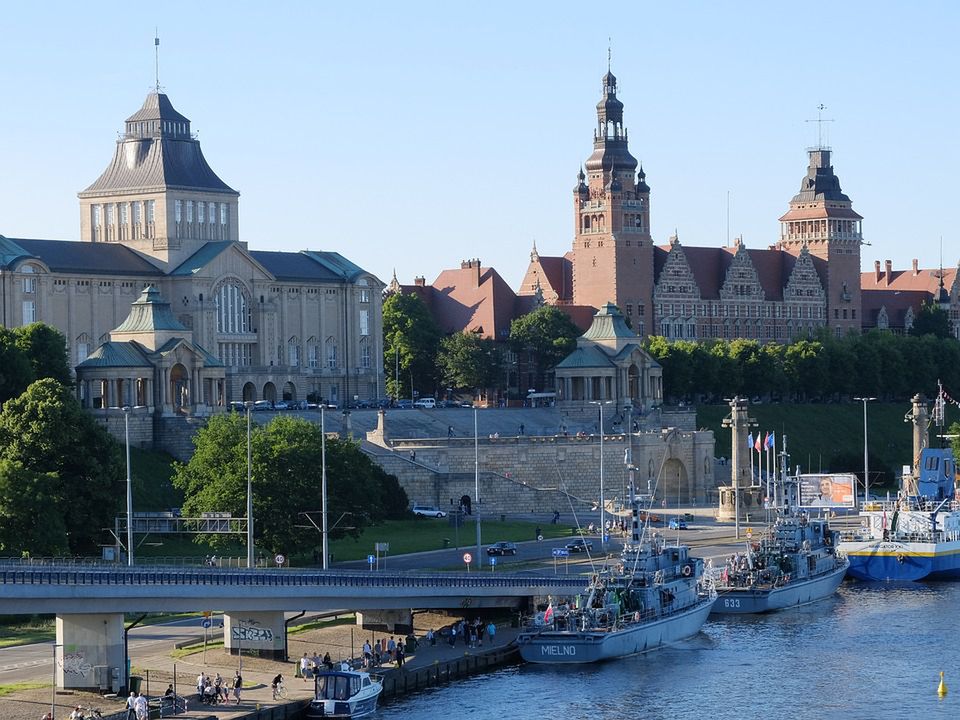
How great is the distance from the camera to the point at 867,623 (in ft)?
358

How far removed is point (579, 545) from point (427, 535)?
978 centimetres

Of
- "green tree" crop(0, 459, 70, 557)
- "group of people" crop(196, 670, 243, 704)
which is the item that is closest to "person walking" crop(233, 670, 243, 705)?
"group of people" crop(196, 670, 243, 704)

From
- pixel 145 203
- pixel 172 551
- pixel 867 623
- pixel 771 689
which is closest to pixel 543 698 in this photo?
pixel 771 689

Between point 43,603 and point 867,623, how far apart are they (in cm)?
4304

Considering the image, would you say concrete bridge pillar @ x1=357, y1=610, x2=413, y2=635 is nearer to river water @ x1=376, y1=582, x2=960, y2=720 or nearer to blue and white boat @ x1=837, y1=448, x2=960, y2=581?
river water @ x1=376, y1=582, x2=960, y2=720

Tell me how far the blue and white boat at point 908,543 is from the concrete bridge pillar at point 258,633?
45.4 m

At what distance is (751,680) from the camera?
303 feet

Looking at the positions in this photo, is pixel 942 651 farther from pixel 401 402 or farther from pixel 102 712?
pixel 401 402

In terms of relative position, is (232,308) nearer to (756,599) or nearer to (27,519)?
(27,519)

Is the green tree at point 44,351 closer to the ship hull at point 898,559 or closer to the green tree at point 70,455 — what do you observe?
the green tree at point 70,455

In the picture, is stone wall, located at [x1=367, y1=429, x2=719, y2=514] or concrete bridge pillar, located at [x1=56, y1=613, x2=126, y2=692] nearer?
concrete bridge pillar, located at [x1=56, y1=613, x2=126, y2=692]

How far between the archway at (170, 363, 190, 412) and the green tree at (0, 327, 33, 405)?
58.6 feet

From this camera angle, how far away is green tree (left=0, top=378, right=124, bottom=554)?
372 feet

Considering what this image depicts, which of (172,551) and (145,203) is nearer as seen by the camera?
(172,551)
